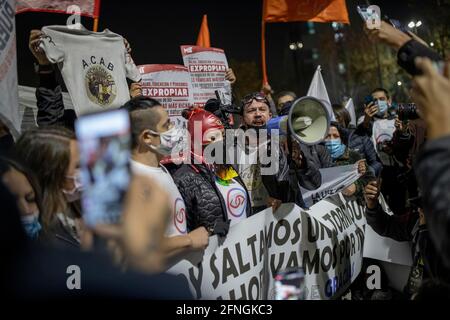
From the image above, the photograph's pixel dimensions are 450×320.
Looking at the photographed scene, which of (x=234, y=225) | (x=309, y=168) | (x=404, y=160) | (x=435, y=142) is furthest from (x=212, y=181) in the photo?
(x=404, y=160)

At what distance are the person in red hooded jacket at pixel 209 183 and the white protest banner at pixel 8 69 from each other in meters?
1.06

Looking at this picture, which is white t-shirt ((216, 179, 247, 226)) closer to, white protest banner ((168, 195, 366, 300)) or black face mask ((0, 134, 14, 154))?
white protest banner ((168, 195, 366, 300))

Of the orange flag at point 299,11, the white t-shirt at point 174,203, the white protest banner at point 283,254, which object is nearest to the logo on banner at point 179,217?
the white t-shirt at point 174,203

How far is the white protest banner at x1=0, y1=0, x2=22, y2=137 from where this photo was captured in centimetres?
313

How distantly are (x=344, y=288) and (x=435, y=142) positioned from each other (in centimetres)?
250

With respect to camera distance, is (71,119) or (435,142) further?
(71,119)

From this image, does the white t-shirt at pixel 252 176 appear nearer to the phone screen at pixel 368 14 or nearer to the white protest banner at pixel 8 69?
the phone screen at pixel 368 14

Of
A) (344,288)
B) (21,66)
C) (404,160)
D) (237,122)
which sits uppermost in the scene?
(21,66)

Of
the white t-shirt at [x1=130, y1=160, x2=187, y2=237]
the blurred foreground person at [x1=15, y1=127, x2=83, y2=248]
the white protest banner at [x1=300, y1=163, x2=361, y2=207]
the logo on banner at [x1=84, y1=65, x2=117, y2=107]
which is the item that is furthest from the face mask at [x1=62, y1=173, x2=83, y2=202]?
the white protest banner at [x1=300, y1=163, x2=361, y2=207]

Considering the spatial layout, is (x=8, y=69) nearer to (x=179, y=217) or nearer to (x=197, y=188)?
(x=197, y=188)

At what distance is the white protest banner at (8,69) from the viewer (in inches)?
123

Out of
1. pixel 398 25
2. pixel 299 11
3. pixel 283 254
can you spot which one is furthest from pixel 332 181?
pixel 299 11
